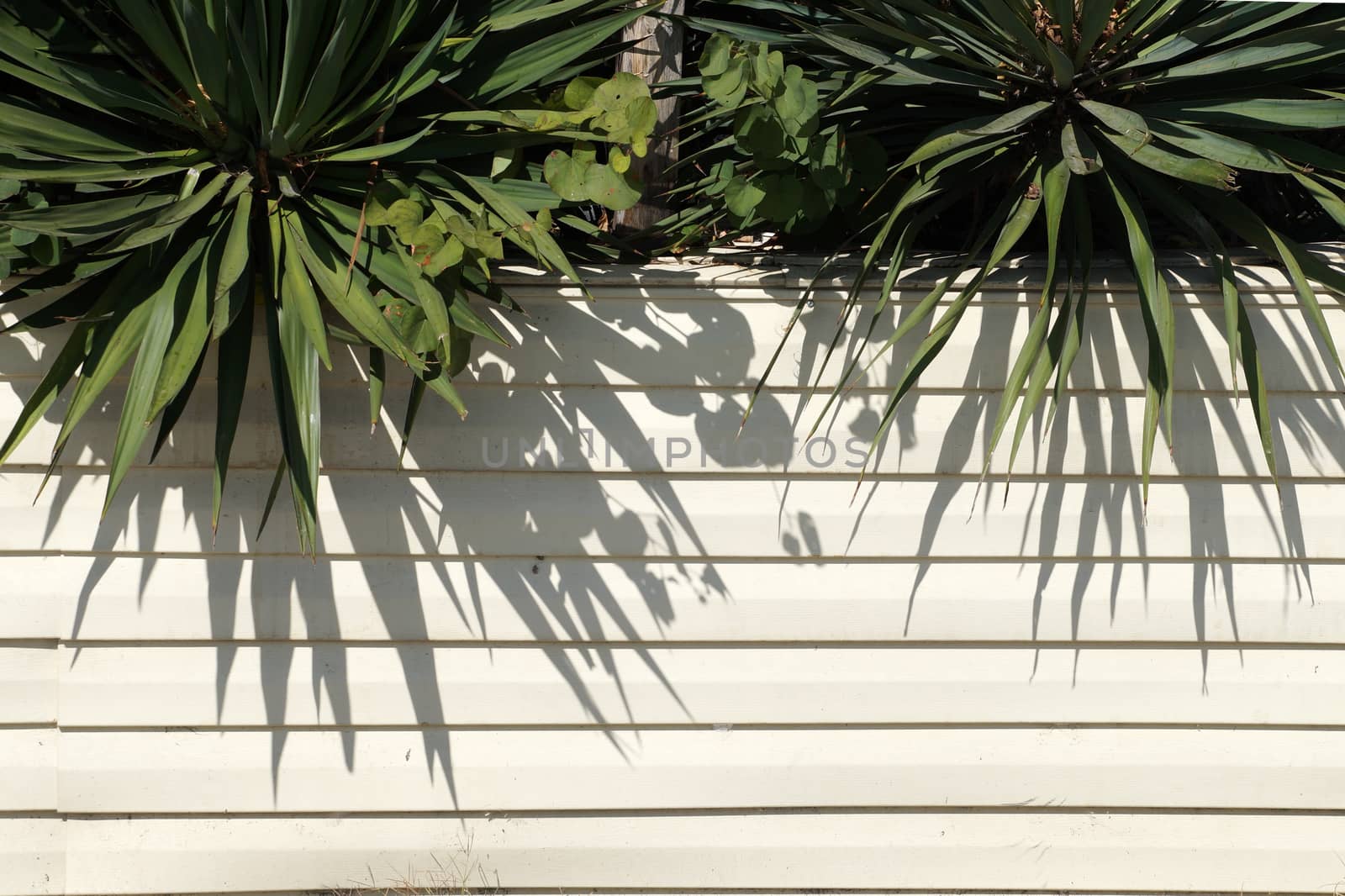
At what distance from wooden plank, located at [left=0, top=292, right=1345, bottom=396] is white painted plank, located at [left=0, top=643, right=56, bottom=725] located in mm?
603

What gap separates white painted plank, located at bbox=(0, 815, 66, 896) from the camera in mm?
2393

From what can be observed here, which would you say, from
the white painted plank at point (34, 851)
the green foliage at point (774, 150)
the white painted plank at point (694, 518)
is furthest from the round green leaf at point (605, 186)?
the white painted plank at point (34, 851)

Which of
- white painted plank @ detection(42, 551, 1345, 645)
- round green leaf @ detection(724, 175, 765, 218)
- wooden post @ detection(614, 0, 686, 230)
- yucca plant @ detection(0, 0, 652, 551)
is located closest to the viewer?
yucca plant @ detection(0, 0, 652, 551)

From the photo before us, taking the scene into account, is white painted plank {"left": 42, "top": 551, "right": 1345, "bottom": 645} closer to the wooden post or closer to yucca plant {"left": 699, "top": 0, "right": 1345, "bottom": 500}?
yucca plant {"left": 699, "top": 0, "right": 1345, "bottom": 500}

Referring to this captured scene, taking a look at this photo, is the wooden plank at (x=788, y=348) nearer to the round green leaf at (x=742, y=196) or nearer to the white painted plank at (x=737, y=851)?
the round green leaf at (x=742, y=196)

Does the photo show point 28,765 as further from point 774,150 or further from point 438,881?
point 774,150

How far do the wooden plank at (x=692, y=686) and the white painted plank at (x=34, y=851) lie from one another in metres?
0.28

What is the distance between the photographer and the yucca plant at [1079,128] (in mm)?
2047

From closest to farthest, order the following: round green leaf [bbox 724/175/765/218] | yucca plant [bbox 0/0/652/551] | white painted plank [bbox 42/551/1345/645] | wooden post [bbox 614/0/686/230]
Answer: yucca plant [bbox 0/0/652/551]
round green leaf [bbox 724/175/765/218]
white painted plank [bbox 42/551/1345/645]
wooden post [bbox 614/0/686/230]

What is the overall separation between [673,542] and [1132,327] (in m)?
1.12

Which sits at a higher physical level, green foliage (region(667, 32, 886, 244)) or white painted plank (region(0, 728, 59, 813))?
green foliage (region(667, 32, 886, 244))

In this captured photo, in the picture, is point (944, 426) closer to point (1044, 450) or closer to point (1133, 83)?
point (1044, 450)

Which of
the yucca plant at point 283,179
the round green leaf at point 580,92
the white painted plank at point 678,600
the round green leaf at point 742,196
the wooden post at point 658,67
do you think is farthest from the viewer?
the wooden post at point 658,67

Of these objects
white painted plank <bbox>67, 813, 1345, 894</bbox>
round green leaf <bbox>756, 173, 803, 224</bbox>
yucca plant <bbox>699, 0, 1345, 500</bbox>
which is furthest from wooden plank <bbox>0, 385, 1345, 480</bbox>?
white painted plank <bbox>67, 813, 1345, 894</bbox>
